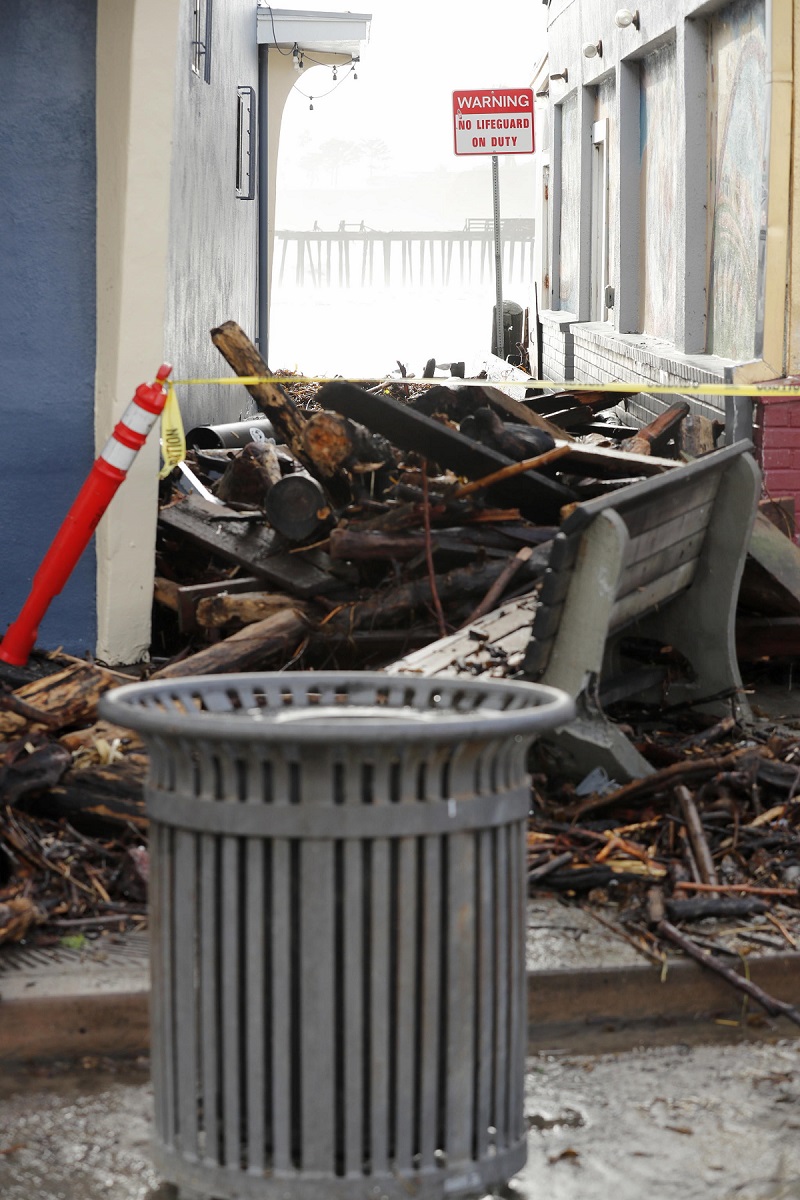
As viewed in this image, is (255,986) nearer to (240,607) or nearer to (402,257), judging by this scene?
(240,607)

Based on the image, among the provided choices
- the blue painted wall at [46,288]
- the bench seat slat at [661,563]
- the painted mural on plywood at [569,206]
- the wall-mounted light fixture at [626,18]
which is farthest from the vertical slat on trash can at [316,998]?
the painted mural on plywood at [569,206]

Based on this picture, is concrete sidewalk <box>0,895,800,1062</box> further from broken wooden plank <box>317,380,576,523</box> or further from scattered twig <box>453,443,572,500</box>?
broken wooden plank <box>317,380,576,523</box>

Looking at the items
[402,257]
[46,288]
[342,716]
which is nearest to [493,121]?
[46,288]

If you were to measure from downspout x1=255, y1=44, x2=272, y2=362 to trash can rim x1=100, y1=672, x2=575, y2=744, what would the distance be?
636 inches

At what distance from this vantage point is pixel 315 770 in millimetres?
2723

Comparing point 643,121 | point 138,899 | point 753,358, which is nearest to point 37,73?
point 138,899

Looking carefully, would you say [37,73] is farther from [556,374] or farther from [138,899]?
[556,374]

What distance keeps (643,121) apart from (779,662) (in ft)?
28.4

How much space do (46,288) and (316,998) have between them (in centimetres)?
507

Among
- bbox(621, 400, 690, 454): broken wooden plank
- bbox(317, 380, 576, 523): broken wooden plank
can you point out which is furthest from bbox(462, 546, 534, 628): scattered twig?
bbox(621, 400, 690, 454): broken wooden plank

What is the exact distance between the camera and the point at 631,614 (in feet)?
19.0

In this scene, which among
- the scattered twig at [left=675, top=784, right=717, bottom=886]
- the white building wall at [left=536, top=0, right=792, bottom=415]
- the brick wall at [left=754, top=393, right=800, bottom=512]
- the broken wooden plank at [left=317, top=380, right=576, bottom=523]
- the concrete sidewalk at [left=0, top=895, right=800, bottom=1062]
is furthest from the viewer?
the white building wall at [left=536, top=0, right=792, bottom=415]

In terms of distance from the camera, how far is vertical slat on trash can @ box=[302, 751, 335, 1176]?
275 cm

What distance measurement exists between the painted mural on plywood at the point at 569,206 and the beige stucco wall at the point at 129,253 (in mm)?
12097
